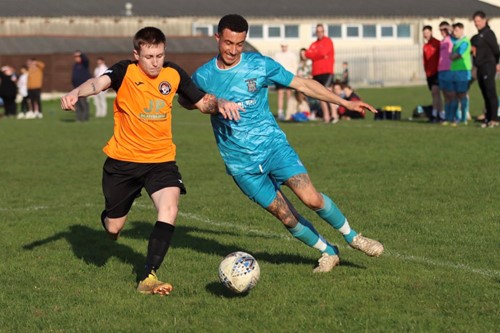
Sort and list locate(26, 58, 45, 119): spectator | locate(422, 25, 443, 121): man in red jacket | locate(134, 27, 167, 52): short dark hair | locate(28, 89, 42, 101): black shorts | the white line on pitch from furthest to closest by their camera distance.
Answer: locate(28, 89, 42, 101): black shorts < locate(26, 58, 45, 119): spectator < locate(422, 25, 443, 121): man in red jacket < the white line on pitch < locate(134, 27, 167, 52): short dark hair

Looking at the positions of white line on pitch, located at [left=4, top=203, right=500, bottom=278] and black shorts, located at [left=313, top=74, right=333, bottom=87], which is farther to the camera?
black shorts, located at [left=313, top=74, right=333, bottom=87]

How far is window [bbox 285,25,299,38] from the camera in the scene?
64.8 metres

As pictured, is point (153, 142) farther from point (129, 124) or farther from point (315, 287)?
point (315, 287)

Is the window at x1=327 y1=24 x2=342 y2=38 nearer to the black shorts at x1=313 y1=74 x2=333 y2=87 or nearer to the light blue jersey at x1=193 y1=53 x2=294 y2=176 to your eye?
the black shorts at x1=313 y1=74 x2=333 y2=87

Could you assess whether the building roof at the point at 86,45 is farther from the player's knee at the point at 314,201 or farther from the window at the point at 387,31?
the player's knee at the point at 314,201

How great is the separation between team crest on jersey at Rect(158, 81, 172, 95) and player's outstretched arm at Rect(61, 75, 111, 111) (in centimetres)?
42

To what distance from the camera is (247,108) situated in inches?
340

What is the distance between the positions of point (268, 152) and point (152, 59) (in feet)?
4.21

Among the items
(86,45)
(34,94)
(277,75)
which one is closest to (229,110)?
(277,75)

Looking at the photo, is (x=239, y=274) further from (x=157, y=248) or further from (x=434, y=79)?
(x=434, y=79)

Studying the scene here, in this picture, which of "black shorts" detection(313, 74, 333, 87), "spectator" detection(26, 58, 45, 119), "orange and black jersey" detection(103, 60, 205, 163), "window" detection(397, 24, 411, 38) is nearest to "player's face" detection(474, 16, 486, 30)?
"black shorts" detection(313, 74, 333, 87)
